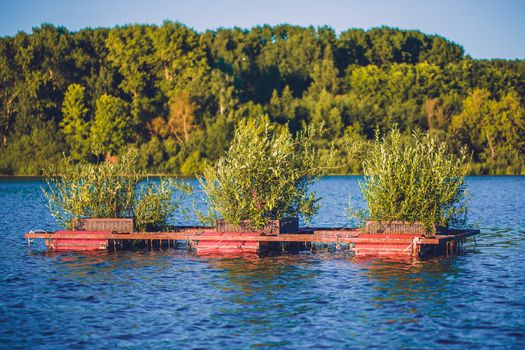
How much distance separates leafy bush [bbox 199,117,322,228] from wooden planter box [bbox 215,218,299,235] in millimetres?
233

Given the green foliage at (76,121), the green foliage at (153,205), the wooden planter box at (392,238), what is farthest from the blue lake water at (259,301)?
the green foliage at (76,121)

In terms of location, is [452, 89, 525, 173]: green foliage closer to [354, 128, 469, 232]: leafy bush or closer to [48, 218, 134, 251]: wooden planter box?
[354, 128, 469, 232]: leafy bush

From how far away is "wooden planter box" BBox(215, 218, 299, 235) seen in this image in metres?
36.4

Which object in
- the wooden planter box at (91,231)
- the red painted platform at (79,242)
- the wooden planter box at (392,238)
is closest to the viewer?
the wooden planter box at (392,238)

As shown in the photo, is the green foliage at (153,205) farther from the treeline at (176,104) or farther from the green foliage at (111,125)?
the green foliage at (111,125)

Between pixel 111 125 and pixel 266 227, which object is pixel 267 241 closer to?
pixel 266 227

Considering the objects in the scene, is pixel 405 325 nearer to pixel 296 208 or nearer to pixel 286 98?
pixel 296 208

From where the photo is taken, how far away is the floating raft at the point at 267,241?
34406 mm

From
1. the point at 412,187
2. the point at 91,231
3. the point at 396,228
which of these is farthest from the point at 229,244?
the point at 412,187

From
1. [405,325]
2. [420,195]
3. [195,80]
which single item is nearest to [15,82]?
[195,80]

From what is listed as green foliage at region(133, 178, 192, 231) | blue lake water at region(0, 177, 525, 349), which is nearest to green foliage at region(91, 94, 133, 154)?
blue lake water at region(0, 177, 525, 349)

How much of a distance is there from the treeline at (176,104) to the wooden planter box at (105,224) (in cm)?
6910

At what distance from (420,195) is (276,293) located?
955cm

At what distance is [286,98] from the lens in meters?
136
